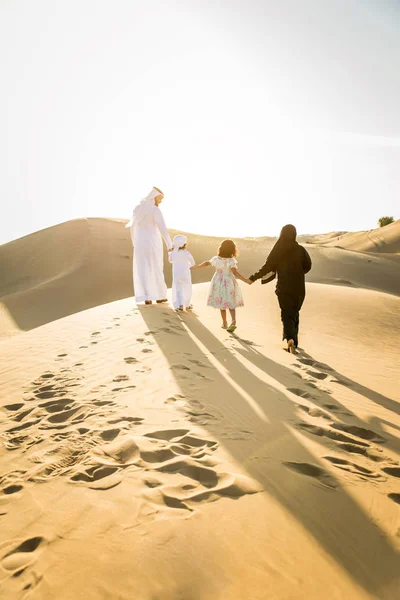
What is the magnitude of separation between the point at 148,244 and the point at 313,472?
268 inches

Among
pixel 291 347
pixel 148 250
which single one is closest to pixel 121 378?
pixel 291 347

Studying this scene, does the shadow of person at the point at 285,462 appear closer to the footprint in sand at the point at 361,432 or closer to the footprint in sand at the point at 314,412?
the footprint in sand at the point at 314,412

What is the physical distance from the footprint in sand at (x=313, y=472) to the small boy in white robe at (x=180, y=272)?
5769 millimetres

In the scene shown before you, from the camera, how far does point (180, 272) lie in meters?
7.98

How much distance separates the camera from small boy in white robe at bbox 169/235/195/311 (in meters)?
8.00

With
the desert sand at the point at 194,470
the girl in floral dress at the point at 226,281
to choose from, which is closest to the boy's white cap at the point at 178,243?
the girl in floral dress at the point at 226,281

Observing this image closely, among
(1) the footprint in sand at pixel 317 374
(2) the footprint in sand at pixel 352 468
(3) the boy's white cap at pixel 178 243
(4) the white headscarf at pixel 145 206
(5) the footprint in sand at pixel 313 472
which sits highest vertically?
(4) the white headscarf at pixel 145 206

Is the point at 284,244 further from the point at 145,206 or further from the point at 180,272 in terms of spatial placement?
the point at 145,206

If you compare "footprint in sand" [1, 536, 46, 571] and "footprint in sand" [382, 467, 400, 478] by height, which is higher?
"footprint in sand" [1, 536, 46, 571]

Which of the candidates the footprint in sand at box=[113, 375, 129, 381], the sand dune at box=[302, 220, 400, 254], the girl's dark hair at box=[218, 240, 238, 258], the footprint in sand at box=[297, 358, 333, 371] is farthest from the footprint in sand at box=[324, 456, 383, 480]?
Result: the sand dune at box=[302, 220, 400, 254]

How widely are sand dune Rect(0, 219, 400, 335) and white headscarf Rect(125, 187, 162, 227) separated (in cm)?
637

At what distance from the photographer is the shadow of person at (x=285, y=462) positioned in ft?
5.85

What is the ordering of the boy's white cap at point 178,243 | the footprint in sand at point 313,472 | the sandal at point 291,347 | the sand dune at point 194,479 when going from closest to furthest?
1. the sand dune at point 194,479
2. the footprint in sand at point 313,472
3. the sandal at point 291,347
4. the boy's white cap at point 178,243

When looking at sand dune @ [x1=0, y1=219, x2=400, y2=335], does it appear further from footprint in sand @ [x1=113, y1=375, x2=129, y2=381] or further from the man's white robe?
footprint in sand @ [x1=113, y1=375, x2=129, y2=381]
